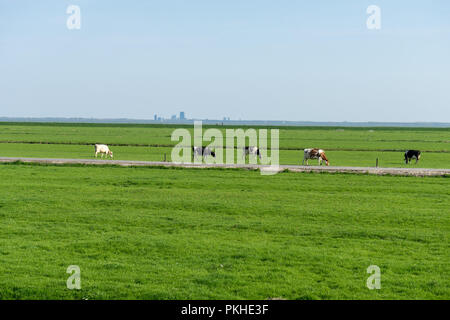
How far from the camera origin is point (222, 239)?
17.4 metres

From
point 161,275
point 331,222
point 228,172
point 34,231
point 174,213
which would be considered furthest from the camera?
point 228,172

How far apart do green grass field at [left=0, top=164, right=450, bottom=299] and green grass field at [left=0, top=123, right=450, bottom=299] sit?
45 millimetres

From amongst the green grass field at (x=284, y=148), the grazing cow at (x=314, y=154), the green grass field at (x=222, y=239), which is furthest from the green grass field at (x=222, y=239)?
the green grass field at (x=284, y=148)

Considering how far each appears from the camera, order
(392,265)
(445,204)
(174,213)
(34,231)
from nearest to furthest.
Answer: (392,265) < (34,231) < (174,213) < (445,204)

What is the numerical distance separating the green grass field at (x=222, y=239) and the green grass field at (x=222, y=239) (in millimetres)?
45

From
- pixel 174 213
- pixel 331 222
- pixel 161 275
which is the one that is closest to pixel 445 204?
pixel 331 222

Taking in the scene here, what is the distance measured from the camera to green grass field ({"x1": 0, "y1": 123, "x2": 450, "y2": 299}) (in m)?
12.5

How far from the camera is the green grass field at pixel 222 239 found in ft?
41.2

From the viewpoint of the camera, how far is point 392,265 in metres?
14.4

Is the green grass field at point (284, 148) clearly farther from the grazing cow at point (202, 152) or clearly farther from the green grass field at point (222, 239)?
the green grass field at point (222, 239)

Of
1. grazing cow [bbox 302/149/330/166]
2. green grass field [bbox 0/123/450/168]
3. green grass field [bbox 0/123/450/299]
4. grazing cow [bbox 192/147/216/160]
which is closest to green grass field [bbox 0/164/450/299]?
green grass field [bbox 0/123/450/299]

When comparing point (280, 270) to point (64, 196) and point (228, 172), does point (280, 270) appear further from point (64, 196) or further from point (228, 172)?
point (228, 172)

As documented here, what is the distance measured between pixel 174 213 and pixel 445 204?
45.1ft

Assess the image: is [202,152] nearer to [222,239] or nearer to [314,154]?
[314,154]
